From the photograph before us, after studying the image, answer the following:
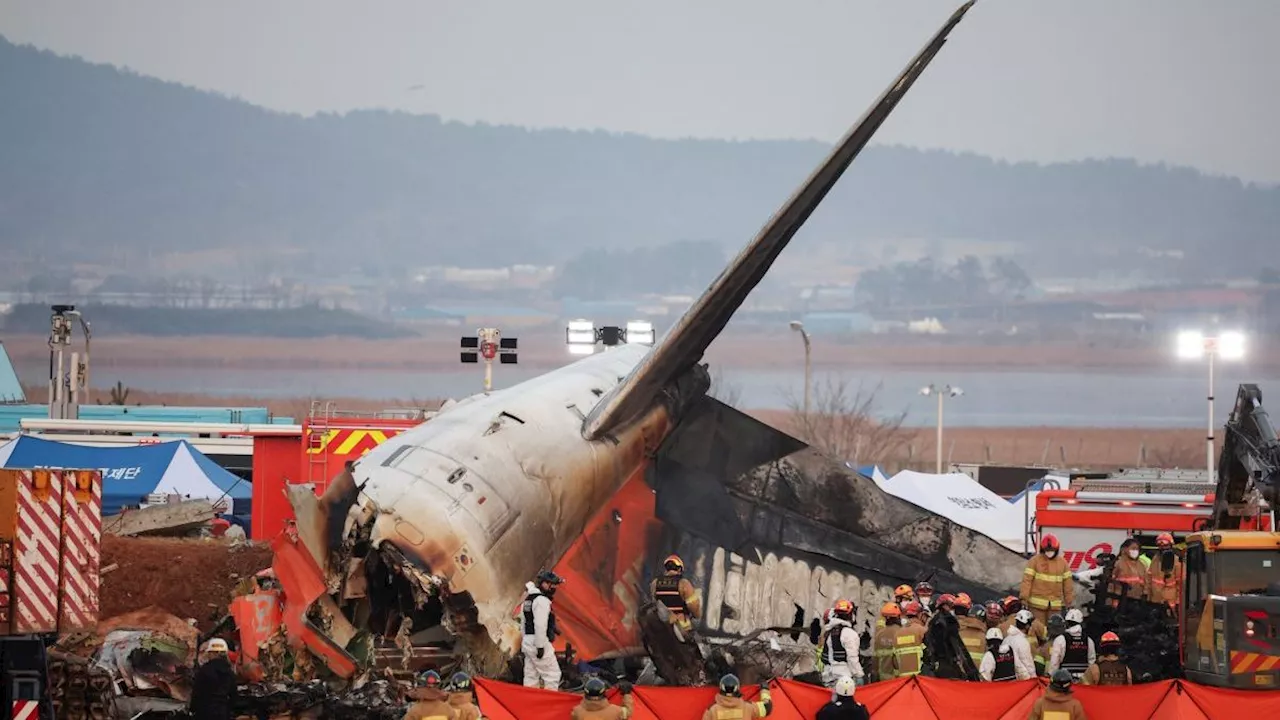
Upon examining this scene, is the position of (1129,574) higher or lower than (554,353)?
lower

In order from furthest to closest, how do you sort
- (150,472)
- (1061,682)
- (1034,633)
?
1. (150,472)
2. (1034,633)
3. (1061,682)

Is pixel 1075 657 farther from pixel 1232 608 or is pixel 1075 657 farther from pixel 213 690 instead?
pixel 213 690

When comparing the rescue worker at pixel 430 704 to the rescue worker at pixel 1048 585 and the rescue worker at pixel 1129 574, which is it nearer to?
the rescue worker at pixel 1048 585

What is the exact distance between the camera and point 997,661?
19125 mm

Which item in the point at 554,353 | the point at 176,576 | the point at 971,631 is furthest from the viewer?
the point at 554,353

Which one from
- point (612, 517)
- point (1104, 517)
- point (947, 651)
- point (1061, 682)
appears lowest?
point (947, 651)

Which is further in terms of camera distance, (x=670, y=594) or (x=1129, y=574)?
(x=1129, y=574)

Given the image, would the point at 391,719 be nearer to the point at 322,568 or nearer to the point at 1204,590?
the point at 322,568

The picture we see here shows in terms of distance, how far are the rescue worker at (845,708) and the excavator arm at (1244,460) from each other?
8829mm

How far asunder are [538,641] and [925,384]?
135 m

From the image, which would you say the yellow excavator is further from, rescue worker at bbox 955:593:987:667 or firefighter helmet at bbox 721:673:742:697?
firefighter helmet at bbox 721:673:742:697

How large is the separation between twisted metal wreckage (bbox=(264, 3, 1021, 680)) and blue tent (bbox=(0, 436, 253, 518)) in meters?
13.4

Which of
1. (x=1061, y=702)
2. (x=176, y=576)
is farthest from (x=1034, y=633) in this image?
(x=176, y=576)

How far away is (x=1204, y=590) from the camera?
1933 centimetres
